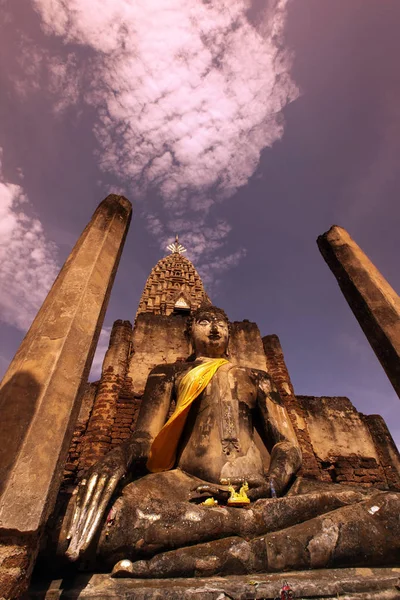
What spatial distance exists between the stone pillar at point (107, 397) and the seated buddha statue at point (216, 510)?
1.98 m

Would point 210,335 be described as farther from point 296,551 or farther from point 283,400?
point 296,551

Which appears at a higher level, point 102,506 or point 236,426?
point 236,426

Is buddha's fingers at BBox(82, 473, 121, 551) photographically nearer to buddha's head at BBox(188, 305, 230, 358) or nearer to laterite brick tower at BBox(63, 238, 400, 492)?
buddha's head at BBox(188, 305, 230, 358)

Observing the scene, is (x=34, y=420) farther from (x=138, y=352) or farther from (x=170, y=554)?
(x=138, y=352)

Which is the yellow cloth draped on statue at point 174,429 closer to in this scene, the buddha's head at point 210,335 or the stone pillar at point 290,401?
the buddha's head at point 210,335

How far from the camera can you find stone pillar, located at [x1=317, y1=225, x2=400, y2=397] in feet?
12.3

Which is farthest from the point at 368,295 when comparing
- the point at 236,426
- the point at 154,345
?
the point at 154,345

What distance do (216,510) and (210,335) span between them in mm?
2685

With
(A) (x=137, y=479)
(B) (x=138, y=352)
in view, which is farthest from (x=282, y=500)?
(B) (x=138, y=352)

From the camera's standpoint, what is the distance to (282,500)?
2.52 meters

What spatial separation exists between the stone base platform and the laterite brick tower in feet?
11.4

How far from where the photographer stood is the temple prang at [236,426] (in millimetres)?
2047

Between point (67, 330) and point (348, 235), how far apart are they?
4.32 metres

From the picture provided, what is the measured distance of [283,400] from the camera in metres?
6.39
